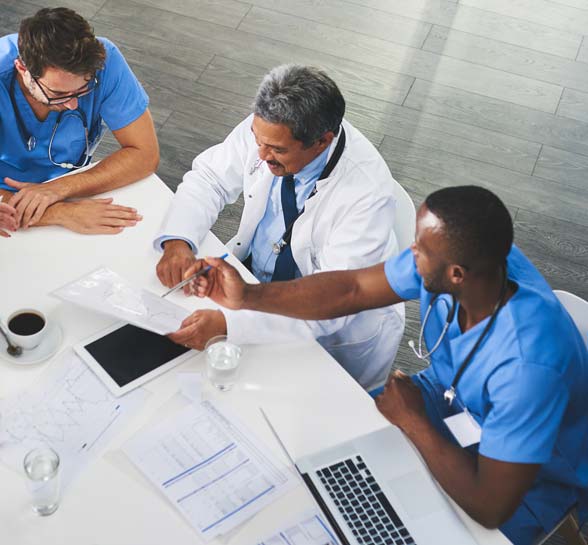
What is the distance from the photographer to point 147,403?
170 cm

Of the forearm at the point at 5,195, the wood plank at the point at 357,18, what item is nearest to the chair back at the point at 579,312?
the forearm at the point at 5,195

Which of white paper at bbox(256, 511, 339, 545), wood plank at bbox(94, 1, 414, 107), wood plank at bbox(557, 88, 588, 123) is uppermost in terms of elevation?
white paper at bbox(256, 511, 339, 545)

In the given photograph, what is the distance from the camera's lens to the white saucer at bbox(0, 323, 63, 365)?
1720 mm

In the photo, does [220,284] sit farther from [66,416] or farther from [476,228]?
[476,228]

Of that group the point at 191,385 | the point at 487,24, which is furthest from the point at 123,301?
the point at 487,24

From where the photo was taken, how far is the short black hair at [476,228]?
1536 mm

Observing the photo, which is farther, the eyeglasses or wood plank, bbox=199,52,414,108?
wood plank, bbox=199,52,414,108

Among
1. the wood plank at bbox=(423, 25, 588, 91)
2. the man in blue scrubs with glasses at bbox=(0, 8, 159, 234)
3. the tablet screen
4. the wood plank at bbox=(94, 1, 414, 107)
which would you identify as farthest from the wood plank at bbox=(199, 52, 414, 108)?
the tablet screen

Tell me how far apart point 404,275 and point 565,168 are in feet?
6.67

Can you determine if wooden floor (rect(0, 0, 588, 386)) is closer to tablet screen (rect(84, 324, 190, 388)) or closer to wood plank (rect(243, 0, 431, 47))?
wood plank (rect(243, 0, 431, 47))

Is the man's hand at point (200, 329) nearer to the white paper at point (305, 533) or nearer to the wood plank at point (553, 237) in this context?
the white paper at point (305, 533)

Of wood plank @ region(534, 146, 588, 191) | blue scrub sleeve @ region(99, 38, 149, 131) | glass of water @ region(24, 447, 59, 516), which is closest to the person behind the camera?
glass of water @ region(24, 447, 59, 516)

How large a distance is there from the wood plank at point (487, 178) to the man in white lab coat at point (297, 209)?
1360 mm

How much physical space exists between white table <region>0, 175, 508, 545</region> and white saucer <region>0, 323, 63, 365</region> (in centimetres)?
2
